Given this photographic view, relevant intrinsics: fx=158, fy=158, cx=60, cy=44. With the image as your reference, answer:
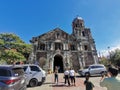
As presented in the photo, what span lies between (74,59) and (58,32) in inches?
291

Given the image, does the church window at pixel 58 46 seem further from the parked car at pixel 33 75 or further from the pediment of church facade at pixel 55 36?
the parked car at pixel 33 75

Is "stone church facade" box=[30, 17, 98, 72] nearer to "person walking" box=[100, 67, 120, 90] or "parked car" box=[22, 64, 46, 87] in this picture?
"parked car" box=[22, 64, 46, 87]

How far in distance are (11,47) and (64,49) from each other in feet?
44.1

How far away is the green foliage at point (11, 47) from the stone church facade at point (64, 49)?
789 cm

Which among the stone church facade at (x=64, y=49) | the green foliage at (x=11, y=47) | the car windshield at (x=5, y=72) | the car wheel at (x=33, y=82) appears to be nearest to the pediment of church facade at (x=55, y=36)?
the stone church facade at (x=64, y=49)

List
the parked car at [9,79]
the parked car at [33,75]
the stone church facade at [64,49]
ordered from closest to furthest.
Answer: the parked car at [9,79] < the parked car at [33,75] < the stone church facade at [64,49]

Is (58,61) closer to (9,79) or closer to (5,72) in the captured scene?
(5,72)

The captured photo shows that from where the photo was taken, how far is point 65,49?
35.9 m

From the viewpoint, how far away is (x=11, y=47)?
84.7ft

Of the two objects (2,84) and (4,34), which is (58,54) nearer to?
(4,34)

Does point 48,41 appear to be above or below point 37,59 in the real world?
above

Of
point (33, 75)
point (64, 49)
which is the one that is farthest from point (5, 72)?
point (64, 49)

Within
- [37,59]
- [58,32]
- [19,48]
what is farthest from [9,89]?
[58,32]

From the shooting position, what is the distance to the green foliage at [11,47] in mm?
24406
